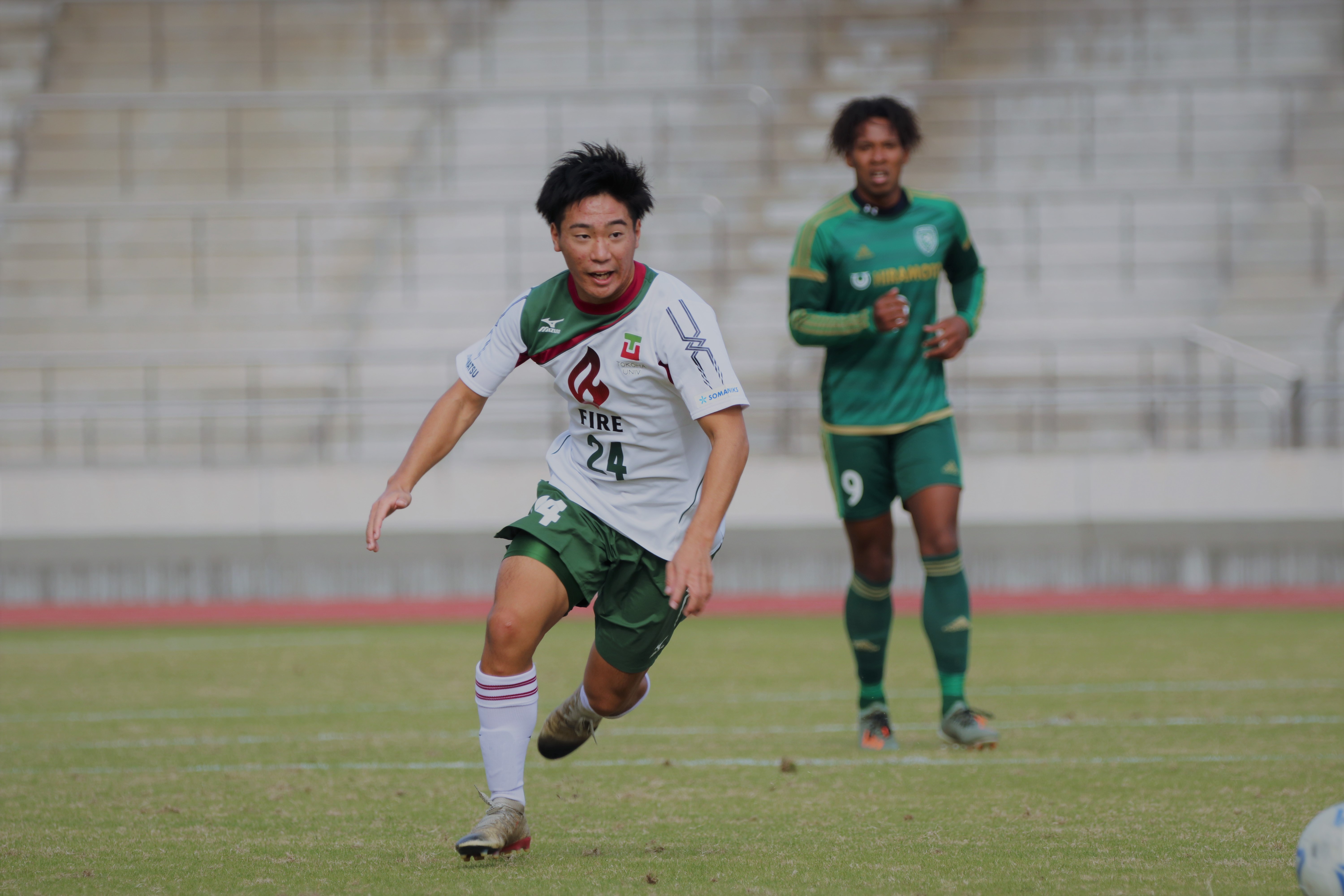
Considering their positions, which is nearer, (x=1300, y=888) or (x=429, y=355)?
(x=1300, y=888)

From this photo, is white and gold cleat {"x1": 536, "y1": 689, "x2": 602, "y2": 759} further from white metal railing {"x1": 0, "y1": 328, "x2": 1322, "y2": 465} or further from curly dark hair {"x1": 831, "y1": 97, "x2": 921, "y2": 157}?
white metal railing {"x1": 0, "y1": 328, "x2": 1322, "y2": 465}

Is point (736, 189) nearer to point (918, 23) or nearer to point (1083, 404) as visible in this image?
point (918, 23)

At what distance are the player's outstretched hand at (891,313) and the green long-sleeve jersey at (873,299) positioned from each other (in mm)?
233

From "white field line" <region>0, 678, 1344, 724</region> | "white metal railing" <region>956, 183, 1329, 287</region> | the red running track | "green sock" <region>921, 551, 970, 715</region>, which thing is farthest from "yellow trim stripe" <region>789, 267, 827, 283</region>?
"white metal railing" <region>956, 183, 1329, 287</region>

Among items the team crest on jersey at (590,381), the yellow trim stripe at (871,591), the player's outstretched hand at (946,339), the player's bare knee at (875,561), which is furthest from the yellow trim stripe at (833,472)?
the team crest on jersey at (590,381)

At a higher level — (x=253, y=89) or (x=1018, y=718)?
(x=253, y=89)

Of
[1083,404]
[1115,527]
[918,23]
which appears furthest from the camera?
[918,23]

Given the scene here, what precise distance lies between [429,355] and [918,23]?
9.15 meters

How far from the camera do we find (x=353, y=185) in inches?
762

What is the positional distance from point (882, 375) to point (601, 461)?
→ 1845 millimetres

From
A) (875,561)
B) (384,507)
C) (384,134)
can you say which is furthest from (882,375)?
(384,134)

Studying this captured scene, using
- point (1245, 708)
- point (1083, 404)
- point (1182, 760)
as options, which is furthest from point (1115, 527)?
point (1182, 760)

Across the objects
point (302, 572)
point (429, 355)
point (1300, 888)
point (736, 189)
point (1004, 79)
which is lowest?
point (302, 572)

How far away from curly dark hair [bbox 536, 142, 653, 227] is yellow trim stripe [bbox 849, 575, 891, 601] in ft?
7.57
